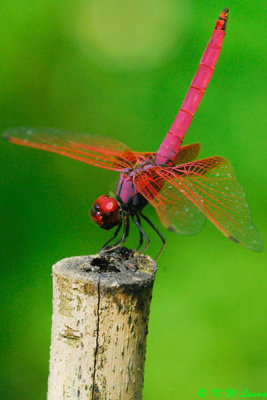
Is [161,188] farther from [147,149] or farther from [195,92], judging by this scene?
[147,149]

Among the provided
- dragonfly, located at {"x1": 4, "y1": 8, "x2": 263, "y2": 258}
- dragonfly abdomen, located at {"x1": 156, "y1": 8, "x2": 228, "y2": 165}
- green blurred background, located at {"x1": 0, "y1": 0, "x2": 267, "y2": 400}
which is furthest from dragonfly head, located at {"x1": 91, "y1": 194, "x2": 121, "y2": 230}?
green blurred background, located at {"x1": 0, "y1": 0, "x2": 267, "y2": 400}

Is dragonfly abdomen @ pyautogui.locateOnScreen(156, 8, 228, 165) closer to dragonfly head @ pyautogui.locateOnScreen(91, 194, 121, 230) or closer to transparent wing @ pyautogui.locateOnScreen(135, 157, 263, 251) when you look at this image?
transparent wing @ pyautogui.locateOnScreen(135, 157, 263, 251)

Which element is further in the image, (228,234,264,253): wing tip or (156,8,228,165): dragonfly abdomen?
(156,8,228,165): dragonfly abdomen

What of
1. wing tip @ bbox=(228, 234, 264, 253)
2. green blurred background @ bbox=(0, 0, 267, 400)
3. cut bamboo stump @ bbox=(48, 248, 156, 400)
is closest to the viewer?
cut bamboo stump @ bbox=(48, 248, 156, 400)

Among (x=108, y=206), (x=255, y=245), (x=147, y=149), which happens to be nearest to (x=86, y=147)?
(x=108, y=206)

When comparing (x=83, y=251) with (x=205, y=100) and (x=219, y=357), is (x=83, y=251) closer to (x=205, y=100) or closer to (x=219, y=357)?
(x=219, y=357)

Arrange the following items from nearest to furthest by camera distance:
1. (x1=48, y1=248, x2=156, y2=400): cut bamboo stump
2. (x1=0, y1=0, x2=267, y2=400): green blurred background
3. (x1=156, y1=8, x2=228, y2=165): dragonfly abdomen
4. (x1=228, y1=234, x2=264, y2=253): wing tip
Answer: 1. (x1=48, y1=248, x2=156, y2=400): cut bamboo stump
2. (x1=228, y1=234, x2=264, y2=253): wing tip
3. (x1=156, y1=8, x2=228, y2=165): dragonfly abdomen
4. (x1=0, y1=0, x2=267, y2=400): green blurred background
